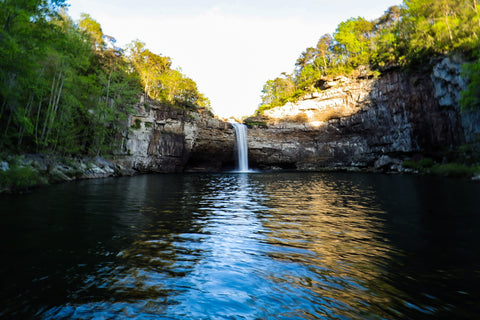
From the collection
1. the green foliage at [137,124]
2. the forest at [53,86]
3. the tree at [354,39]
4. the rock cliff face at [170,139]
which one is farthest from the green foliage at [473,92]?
the green foliage at [137,124]

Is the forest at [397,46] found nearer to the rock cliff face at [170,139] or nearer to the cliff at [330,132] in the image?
the cliff at [330,132]

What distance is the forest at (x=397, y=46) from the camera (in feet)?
97.8

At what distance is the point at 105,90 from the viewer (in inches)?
1324

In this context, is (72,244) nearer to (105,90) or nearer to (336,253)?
(336,253)

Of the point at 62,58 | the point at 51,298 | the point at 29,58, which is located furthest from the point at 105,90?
the point at 51,298

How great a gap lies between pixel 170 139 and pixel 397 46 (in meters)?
40.6

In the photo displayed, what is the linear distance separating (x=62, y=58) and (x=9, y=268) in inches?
940

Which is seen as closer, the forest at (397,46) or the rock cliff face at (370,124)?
the forest at (397,46)

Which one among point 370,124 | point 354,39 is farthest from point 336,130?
point 354,39

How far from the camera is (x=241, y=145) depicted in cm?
4662

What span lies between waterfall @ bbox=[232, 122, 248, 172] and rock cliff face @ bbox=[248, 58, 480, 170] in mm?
1290

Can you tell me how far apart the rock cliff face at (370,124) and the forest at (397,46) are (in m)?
2.39

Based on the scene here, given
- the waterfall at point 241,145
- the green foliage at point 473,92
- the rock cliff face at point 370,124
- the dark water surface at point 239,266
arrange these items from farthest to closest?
the waterfall at point 241,145, the rock cliff face at point 370,124, the green foliage at point 473,92, the dark water surface at point 239,266

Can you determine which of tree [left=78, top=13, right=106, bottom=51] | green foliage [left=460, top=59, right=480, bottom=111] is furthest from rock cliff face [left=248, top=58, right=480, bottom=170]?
tree [left=78, top=13, right=106, bottom=51]
